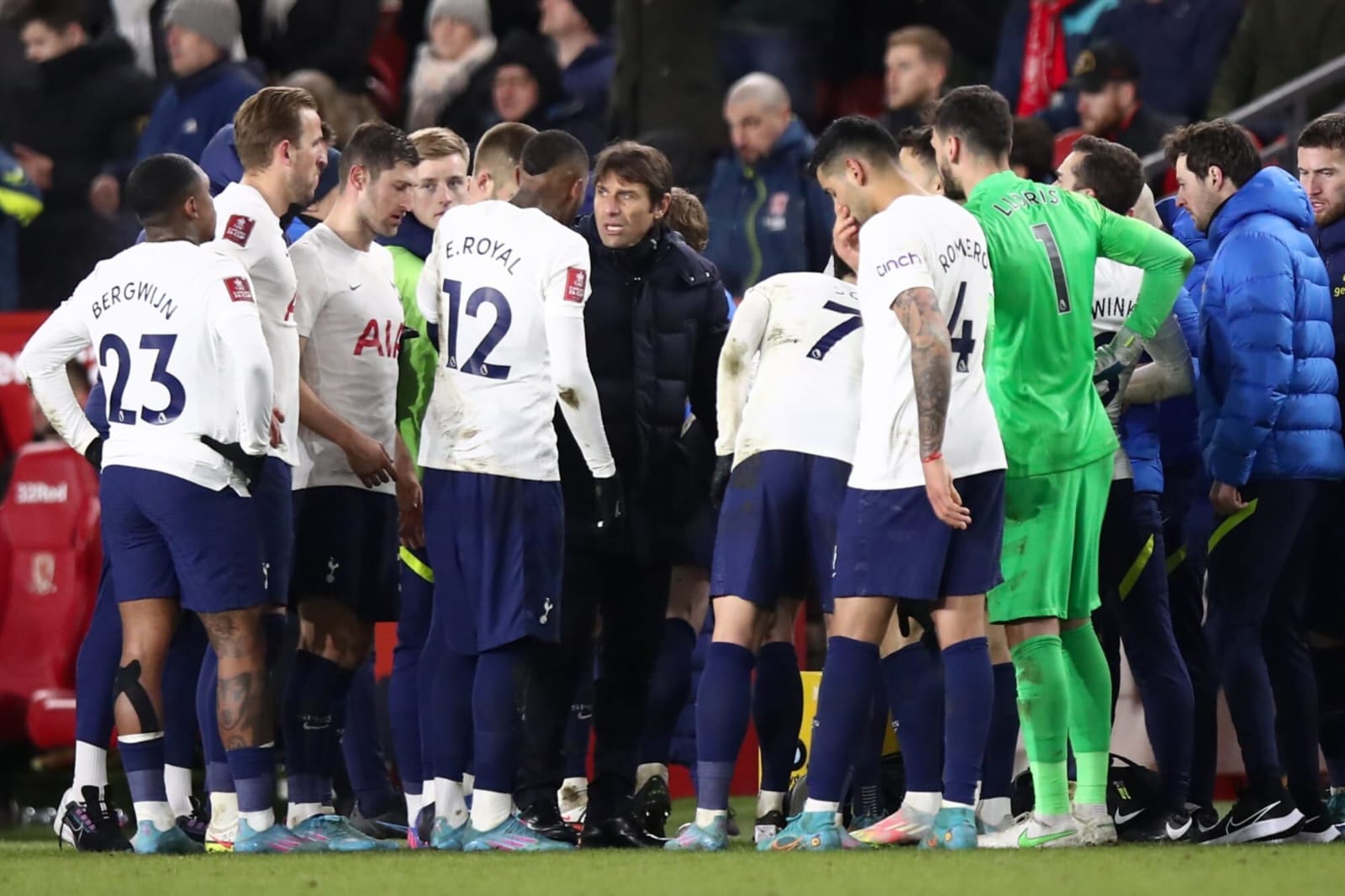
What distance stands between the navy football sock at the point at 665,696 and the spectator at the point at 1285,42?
5.07 meters

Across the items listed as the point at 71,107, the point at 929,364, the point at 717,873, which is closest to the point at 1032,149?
the point at 929,364

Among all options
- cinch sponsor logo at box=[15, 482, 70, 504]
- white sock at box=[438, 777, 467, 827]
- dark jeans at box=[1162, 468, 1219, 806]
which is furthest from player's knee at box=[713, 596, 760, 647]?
cinch sponsor logo at box=[15, 482, 70, 504]

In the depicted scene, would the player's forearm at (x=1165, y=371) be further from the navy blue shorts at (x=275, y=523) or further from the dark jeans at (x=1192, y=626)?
the navy blue shorts at (x=275, y=523)

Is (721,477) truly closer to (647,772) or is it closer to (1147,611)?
(647,772)

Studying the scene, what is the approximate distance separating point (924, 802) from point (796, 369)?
137 centimetres

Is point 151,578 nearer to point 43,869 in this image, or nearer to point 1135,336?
point 43,869

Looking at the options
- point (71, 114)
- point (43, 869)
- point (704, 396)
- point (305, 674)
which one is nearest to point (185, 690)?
point (305, 674)

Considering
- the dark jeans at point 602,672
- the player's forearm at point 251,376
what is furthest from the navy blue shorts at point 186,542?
the dark jeans at point 602,672

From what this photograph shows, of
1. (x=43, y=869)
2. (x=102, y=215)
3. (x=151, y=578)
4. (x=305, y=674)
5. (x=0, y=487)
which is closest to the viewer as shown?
(x=43, y=869)

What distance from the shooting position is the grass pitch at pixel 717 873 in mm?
5758

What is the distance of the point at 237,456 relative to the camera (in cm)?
718

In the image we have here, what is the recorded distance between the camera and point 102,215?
1276 cm

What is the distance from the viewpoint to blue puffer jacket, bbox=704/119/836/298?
11.3 m

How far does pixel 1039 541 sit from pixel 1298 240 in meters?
1.60
